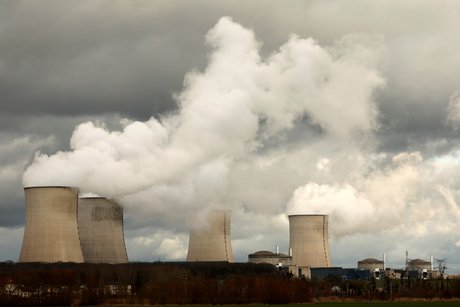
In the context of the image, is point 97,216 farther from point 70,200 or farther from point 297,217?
point 297,217

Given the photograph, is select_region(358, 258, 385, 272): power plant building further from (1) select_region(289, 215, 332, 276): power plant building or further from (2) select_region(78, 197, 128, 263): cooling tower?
(2) select_region(78, 197, 128, 263): cooling tower

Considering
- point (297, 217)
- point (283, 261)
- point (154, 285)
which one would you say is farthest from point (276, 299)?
point (283, 261)

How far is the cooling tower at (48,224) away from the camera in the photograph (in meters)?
44.8

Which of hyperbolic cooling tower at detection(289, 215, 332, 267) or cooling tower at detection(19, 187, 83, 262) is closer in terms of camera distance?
cooling tower at detection(19, 187, 83, 262)

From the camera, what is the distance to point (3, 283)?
44.3m

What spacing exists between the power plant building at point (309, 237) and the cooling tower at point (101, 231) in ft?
42.8

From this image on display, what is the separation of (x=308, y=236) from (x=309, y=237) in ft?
0.31

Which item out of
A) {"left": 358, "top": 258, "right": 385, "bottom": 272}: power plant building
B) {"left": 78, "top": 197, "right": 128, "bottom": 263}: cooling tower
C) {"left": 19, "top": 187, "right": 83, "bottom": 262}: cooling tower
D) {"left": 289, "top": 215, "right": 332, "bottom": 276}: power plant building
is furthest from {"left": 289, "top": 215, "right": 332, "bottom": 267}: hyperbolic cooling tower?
{"left": 358, "top": 258, "right": 385, "bottom": 272}: power plant building

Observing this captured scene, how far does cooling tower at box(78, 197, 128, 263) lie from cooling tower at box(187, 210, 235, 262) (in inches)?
180

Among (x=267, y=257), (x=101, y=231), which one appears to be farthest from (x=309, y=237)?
(x=267, y=257)

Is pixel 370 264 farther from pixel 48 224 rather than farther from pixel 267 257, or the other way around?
pixel 48 224

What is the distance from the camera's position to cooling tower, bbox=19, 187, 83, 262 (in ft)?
147

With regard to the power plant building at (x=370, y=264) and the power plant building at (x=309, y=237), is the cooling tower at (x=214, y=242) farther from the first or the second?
the power plant building at (x=370, y=264)

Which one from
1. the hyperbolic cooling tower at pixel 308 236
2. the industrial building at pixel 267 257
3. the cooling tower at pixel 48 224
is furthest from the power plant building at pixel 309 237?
the cooling tower at pixel 48 224
